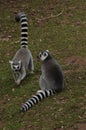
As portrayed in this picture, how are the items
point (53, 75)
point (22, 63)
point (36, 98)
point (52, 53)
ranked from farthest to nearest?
point (52, 53), point (22, 63), point (53, 75), point (36, 98)

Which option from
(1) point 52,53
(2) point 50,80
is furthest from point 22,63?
(1) point 52,53

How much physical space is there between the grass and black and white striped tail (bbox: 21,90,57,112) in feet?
0.33

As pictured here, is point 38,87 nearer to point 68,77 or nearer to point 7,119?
point 68,77

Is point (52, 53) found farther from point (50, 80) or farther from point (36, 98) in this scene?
point (36, 98)

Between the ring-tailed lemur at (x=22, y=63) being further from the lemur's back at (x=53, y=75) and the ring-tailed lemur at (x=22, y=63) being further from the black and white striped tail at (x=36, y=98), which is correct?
the black and white striped tail at (x=36, y=98)

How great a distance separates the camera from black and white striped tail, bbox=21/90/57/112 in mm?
8434

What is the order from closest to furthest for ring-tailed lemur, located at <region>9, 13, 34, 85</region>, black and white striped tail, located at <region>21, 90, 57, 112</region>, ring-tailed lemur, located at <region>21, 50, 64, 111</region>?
1. black and white striped tail, located at <region>21, 90, 57, 112</region>
2. ring-tailed lemur, located at <region>21, 50, 64, 111</region>
3. ring-tailed lemur, located at <region>9, 13, 34, 85</region>

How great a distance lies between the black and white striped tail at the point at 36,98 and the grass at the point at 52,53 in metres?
0.10

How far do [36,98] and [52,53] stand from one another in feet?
13.0

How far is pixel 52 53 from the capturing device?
12.5 m

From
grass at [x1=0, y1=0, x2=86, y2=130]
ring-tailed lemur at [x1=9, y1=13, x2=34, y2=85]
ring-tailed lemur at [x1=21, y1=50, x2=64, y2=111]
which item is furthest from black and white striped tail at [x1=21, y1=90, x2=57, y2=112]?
ring-tailed lemur at [x1=9, y1=13, x2=34, y2=85]

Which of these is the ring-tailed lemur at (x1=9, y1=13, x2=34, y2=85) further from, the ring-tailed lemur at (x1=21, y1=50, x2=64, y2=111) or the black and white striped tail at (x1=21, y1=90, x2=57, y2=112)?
the black and white striped tail at (x1=21, y1=90, x2=57, y2=112)

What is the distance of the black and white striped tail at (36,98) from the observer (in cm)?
843

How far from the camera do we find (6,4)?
18.7 m
